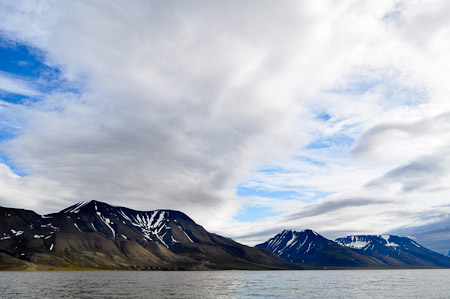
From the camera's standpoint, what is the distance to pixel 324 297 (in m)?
106

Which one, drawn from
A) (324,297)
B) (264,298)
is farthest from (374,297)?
(264,298)

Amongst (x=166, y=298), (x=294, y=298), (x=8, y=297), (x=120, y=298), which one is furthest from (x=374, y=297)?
(x=8, y=297)

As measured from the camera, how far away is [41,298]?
93375 mm

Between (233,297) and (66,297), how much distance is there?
48.1m

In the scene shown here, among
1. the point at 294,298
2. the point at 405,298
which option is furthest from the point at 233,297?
the point at 405,298

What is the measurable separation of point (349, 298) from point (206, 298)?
42.7 m

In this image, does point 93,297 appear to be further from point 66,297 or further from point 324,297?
point 324,297

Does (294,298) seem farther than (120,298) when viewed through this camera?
Yes

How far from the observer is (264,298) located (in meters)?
103

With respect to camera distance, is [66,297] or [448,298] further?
[448,298]

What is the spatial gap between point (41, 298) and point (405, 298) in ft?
346

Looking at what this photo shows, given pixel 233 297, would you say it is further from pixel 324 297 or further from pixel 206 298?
pixel 324 297

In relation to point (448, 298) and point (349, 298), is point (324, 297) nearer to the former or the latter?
point (349, 298)

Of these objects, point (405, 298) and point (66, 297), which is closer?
point (66, 297)
